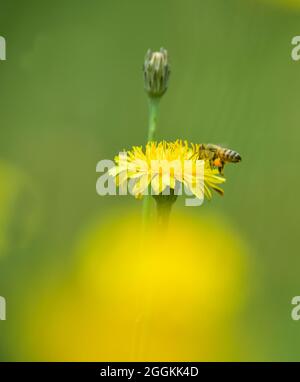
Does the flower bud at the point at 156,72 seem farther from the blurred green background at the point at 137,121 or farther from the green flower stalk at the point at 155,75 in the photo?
the blurred green background at the point at 137,121

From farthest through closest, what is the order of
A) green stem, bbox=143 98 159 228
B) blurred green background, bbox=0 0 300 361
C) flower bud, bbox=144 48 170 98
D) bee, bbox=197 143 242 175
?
blurred green background, bbox=0 0 300 361 → bee, bbox=197 143 242 175 → flower bud, bbox=144 48 170 98 → green stem, bbox=143 98 159 228

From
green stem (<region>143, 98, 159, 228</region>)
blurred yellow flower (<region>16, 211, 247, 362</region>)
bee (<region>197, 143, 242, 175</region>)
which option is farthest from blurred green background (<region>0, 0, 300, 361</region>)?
green stem (<region>143, 98, 159, 228</region>)

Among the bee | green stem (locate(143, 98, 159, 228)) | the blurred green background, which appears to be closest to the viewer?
green stem (locate(143, 98, 159, 228))

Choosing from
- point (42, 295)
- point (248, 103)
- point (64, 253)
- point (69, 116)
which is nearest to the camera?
point (42, 295)

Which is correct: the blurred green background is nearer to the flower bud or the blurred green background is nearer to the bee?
the bee

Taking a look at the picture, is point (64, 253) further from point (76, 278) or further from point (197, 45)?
point (197, 45)

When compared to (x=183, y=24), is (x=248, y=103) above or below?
below

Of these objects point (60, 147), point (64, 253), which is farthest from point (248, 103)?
point (64, 253)
